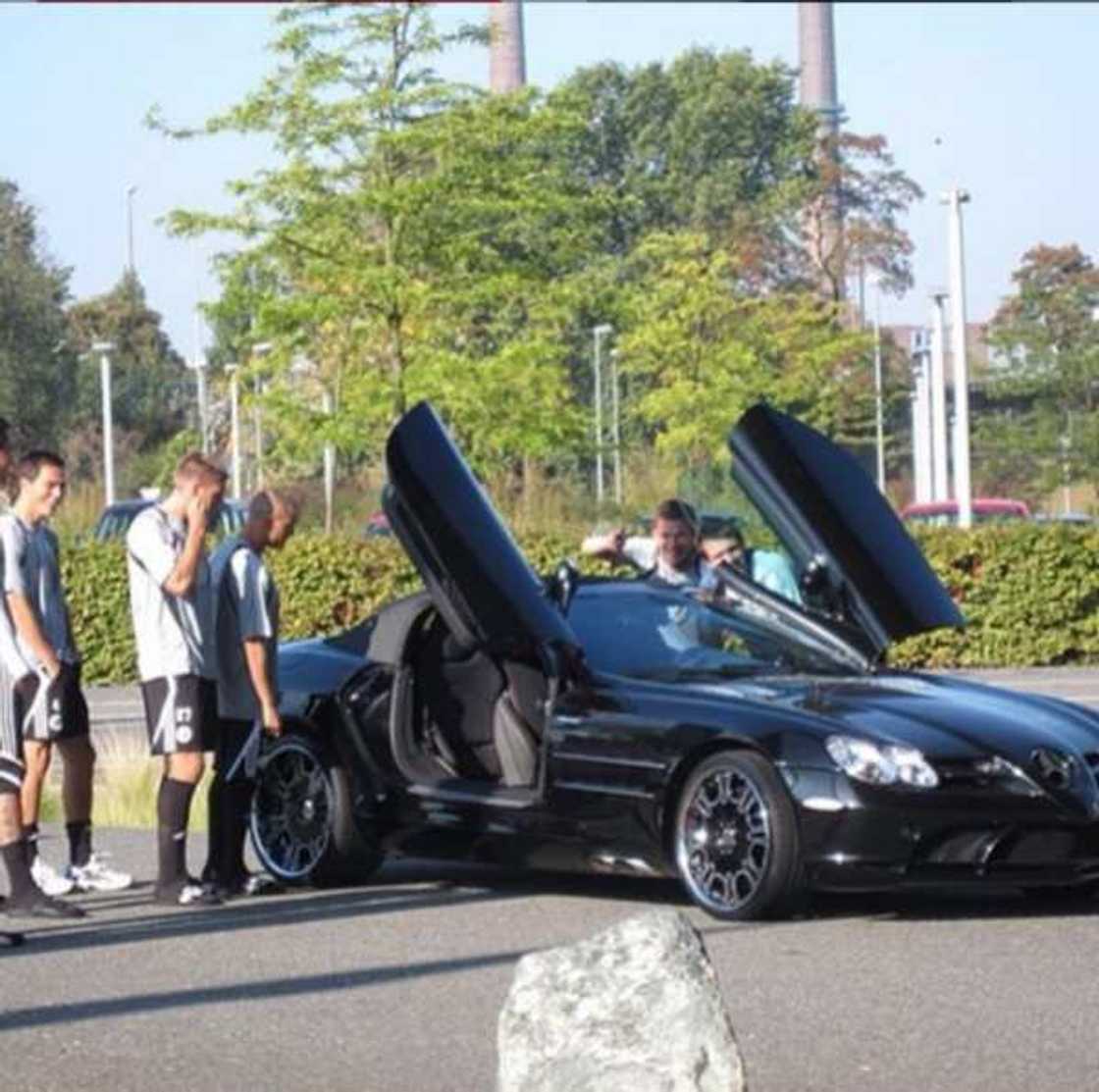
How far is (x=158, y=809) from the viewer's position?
11719mm

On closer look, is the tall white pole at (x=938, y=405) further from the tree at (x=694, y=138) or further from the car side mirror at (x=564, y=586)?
the car side mirror at (x=564, y=586)

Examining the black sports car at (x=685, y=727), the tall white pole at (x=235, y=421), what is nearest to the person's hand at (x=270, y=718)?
the black sports car at (x=685, y=727)

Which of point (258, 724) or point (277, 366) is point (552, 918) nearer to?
point (258, 724)

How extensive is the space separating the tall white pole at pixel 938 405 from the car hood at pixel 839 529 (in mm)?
40676

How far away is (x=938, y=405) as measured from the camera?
55594 mm

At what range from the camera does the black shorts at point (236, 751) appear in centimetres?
1201

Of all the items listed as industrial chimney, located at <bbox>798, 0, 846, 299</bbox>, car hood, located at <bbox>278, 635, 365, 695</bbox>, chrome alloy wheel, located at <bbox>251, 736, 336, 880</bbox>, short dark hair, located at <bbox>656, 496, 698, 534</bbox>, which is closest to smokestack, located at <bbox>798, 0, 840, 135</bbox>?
industrial chimney, located at <bbox>798, 0, 846, 299</bbox>

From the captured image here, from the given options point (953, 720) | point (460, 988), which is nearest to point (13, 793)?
point (460, 988)

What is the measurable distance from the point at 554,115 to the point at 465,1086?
31843 millimetres

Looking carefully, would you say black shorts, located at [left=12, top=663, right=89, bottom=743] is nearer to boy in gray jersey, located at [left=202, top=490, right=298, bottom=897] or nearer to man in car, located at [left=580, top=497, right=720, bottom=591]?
boy in gray jersey, located at [left=202, top=490, right=298, bottom=897]

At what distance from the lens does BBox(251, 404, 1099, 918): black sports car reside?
10766 millimetres

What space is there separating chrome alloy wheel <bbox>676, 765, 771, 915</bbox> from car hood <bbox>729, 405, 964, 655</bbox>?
4.66ft

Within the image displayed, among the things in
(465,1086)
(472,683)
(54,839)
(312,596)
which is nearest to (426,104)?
(312,596)

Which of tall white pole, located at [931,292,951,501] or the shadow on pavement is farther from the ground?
tall white pole, located at [931,292,951,501]
